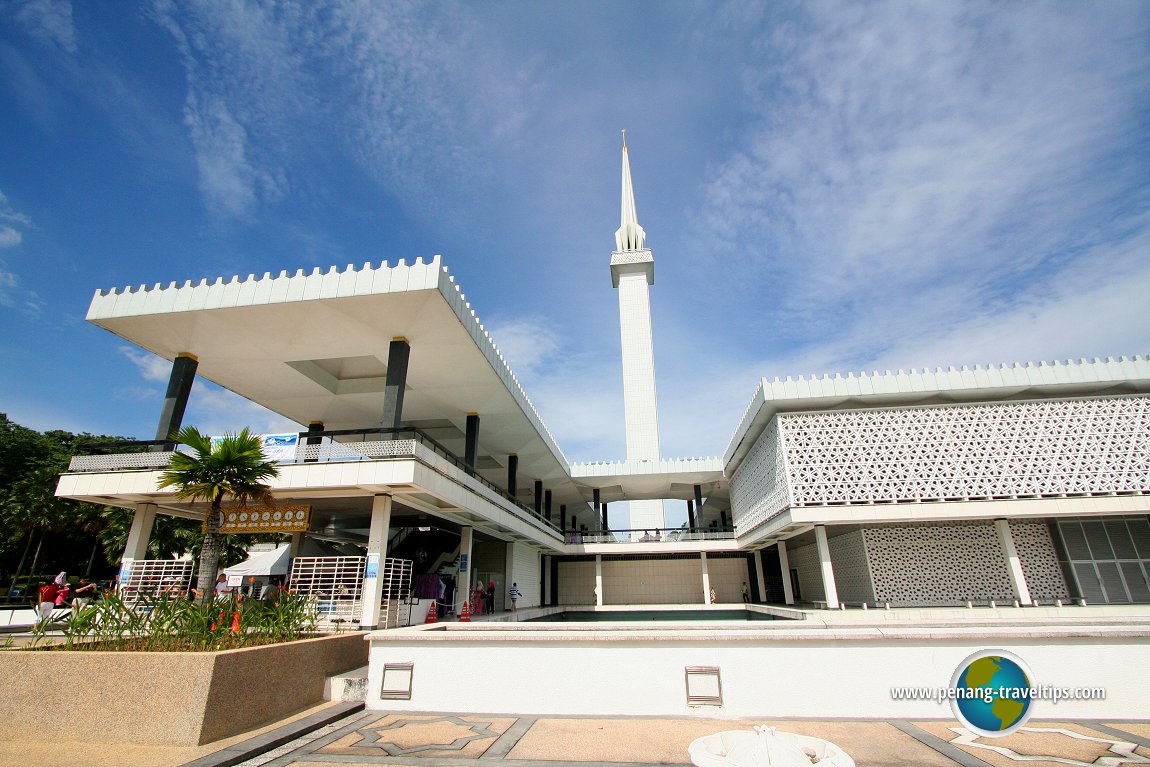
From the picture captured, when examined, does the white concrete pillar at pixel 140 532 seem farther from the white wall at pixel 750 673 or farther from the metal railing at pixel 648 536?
the metal railing at pixel 648 536

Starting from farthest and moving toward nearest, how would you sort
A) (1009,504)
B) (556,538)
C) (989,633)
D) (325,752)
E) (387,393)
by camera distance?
(556,538) < (1009,504) < (387,393) < (989,633) < (325,752)

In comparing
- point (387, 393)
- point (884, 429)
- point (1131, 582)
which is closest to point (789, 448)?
point (884, 429)

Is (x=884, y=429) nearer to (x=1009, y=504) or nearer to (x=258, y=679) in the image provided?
(x=1009, y=504)

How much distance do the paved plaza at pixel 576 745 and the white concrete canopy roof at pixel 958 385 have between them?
12.4 metres

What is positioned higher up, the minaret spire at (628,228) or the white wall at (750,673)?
the minaret spire at (628,228)

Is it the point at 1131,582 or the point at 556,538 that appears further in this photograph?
the point at 556,538

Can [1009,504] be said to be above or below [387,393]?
below

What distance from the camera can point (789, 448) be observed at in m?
17.6

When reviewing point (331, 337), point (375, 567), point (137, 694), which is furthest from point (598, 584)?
point (137, 694)

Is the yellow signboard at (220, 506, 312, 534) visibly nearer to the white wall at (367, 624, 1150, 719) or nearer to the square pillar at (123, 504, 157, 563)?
the square pillar at (123, 504, 157, 563)

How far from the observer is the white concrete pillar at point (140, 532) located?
47.7 ft

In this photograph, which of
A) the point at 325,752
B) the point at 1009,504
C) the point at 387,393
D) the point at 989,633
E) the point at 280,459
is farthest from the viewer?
the point at 1009,504

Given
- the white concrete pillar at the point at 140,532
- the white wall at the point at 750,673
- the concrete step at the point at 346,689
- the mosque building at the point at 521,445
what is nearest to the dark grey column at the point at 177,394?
the mosque building at the point at 521,445

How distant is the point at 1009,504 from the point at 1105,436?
151 inches
